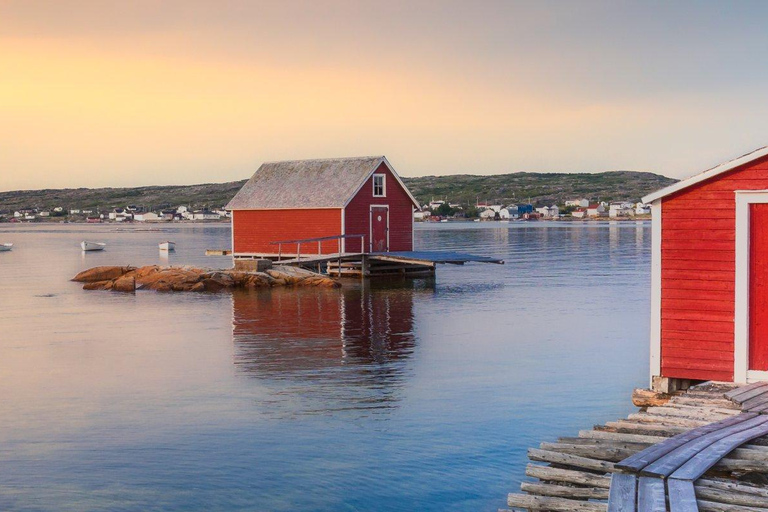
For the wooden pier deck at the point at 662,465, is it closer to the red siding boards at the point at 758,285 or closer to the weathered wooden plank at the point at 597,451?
the weathered wooden plank at the point at 597,451

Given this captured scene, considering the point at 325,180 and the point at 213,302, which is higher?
the point at 325,180

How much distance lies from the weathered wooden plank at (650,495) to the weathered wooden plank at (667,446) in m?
0.27

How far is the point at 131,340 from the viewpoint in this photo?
24.0 meters

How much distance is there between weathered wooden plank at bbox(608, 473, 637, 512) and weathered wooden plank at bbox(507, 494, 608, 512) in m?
0.13

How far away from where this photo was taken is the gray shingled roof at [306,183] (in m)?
43.6

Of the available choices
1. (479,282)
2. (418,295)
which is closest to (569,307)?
(418,295)

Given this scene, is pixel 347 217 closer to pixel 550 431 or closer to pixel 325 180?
pixel 325 180

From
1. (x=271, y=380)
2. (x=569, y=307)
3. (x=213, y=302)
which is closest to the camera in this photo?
(x=271, y=380)

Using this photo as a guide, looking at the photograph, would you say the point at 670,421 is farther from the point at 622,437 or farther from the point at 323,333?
the point at 323,333

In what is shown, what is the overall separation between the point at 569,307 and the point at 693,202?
17802 mm

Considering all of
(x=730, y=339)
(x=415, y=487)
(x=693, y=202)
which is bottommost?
(x=415, y=487)

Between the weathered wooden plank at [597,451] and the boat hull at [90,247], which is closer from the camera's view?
the weathered wooden plank at [597,451]

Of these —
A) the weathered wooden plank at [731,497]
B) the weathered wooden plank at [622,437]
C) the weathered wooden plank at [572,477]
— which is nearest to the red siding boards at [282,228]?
the weathered wooden plank at [622,437]

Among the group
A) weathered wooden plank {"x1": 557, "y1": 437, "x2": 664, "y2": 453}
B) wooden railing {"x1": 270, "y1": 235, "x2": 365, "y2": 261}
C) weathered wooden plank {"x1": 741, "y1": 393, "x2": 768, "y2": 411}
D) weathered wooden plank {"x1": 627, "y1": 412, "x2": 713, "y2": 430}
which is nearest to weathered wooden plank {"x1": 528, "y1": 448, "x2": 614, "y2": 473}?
weathered wooden plank {"x1": 557, "y1": 437, "x2": 664, "y2": 453}
